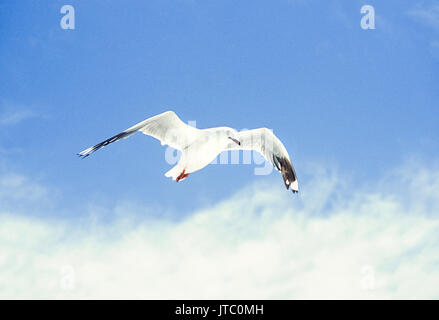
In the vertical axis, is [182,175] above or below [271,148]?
below

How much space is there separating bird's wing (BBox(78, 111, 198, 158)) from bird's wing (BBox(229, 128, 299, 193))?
66 cm

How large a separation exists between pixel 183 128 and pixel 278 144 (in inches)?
54.1

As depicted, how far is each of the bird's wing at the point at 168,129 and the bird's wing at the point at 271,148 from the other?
0.66 metres

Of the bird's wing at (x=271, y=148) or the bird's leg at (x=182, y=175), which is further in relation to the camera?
the bird's wing at (x=271, y=148)

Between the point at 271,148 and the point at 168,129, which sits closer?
the point at 168,129

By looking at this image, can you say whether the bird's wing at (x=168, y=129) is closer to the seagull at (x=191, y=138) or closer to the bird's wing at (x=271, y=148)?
the seagull at (x=191, y=138)

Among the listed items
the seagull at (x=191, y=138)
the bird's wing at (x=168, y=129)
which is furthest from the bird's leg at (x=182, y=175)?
the bird's wing at (x=168, y=129)

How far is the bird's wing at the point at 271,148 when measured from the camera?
6086 millimetres

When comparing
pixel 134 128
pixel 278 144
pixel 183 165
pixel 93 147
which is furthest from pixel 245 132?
pixel 93 147

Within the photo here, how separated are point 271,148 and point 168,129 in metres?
1.49

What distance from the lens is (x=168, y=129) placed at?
587cm

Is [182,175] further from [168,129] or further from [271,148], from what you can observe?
[271,148]

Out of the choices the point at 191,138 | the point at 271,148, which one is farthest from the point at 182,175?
the point at 271,148
